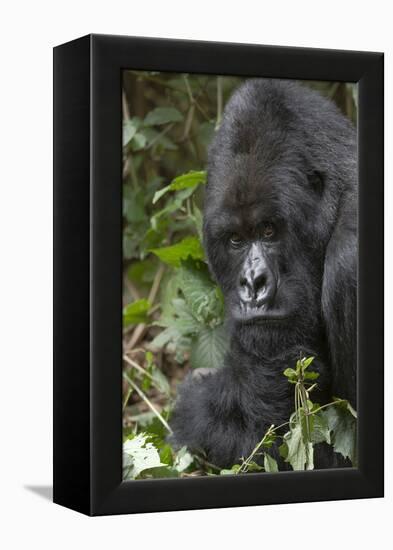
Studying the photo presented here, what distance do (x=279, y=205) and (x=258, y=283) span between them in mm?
207

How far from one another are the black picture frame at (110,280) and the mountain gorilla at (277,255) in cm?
6

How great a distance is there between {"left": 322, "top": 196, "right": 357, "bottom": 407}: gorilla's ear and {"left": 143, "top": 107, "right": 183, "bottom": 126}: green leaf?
50cm

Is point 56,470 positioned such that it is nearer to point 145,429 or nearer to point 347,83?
point 145,429

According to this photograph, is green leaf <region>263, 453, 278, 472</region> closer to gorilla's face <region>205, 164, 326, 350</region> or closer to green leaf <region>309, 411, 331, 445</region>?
green leaf <region>309, 411, 331, 445</region>

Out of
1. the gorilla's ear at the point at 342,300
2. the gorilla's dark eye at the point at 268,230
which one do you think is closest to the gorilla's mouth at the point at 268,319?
the gorilla's ear at the point at 342,300

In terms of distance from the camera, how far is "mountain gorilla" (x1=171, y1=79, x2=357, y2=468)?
Answer: 3.06 m

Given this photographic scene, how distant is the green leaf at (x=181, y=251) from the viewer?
3.31 metres

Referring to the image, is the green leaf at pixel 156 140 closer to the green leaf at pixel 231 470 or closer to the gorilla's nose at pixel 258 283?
the gorilla's nose at pixel 258 283

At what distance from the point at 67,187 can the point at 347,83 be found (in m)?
0.83

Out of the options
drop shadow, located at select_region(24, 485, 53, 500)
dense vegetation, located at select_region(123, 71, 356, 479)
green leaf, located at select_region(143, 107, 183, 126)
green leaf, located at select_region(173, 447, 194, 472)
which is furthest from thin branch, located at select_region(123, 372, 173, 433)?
green leaf, located at select_region(143, 107, 183, 126)

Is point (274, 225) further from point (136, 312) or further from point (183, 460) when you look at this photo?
point (183, 460)

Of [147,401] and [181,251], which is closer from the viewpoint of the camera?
[147,401]

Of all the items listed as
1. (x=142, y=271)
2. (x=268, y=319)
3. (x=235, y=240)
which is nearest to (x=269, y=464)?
(x=268, y=319)

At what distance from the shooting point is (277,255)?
3064 millimetres
